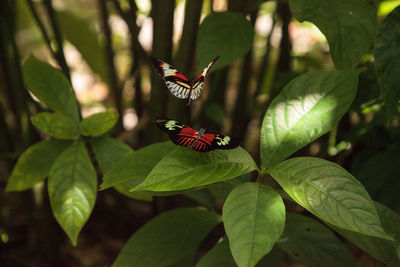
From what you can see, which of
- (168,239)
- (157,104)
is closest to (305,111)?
(168,239)

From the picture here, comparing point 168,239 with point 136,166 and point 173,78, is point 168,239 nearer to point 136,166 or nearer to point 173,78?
point 136,166

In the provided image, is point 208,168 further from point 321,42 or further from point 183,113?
point 321,42

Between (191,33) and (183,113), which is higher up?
(191,33)

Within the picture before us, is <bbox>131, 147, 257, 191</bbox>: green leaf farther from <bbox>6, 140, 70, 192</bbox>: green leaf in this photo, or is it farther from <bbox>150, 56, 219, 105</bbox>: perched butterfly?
<bbox>6, 140, 70, 192</bbox>: green leaf

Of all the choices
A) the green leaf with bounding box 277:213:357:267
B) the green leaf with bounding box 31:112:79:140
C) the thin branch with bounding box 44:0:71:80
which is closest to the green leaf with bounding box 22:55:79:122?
the green leaf with bounding box 31:112:79:140

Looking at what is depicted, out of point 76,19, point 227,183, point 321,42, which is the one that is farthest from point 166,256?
point 321,42

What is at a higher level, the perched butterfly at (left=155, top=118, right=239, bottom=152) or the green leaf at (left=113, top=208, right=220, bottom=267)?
the perched butterfly at (left=155, top=118, right=239, bottom=152)
